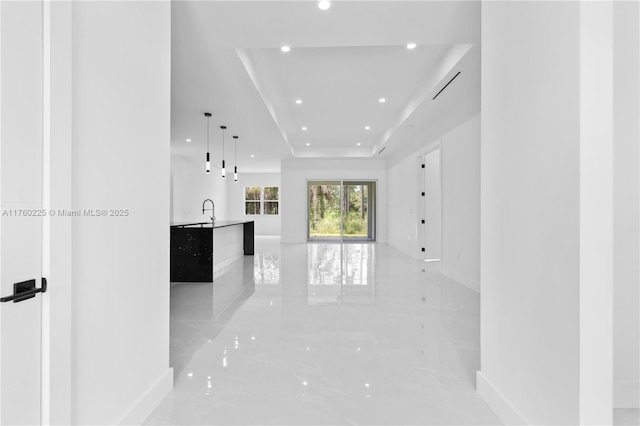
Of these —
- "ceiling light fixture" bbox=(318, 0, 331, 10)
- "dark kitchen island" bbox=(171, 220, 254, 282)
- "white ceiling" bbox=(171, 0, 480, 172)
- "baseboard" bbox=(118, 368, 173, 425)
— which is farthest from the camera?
"dark kitchen island" bbox=(171, 220, 254, 282)

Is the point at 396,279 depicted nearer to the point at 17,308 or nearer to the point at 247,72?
the point at 247,72

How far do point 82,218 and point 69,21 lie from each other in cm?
75

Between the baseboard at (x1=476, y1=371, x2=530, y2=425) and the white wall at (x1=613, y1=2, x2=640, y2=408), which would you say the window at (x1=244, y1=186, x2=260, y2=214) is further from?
the white wall at (x1=613, y1=2, x2=640, y2=408)

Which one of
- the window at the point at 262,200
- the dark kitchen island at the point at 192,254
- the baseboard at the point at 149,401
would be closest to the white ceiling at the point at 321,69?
the dark kitchen island at the point at 192,254

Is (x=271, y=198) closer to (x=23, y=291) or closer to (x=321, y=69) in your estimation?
(x=321, y=69)

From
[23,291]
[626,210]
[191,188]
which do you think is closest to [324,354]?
[23,291]

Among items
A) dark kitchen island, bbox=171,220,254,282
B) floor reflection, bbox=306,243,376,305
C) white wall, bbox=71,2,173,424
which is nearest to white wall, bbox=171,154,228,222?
floor reflection, bbox=306,243,376,305

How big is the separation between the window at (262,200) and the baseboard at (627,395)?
11836 millimetres

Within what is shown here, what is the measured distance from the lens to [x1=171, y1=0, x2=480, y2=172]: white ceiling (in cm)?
231

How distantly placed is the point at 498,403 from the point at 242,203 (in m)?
12.2

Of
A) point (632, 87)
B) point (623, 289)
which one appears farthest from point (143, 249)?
point (632, 87)

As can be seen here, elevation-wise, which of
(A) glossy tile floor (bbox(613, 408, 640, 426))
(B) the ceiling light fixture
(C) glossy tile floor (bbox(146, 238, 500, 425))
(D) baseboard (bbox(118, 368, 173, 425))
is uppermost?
(B) the ceiling light fixture

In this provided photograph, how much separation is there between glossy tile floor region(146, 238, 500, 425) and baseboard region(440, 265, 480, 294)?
0.13 m

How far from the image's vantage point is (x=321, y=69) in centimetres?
388
